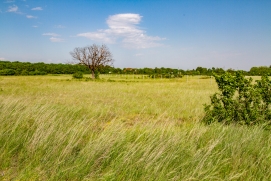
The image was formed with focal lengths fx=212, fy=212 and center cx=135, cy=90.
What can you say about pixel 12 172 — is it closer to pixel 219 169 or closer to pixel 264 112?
pixel 219 169

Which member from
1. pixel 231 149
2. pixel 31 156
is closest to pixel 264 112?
pixel 231 149

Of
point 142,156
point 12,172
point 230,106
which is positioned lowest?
point 12,172

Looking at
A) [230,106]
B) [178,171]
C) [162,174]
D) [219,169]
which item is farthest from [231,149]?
[230,106]

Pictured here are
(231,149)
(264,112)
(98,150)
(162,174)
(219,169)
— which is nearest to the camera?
(162,174)

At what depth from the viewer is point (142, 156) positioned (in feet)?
11.6

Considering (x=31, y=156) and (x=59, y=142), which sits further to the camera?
(x=59, y=142)

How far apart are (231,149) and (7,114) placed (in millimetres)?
5643

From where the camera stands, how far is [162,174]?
3117mm

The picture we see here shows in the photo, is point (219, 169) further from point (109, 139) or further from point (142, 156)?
point (109, 139)

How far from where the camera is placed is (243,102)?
6766 millimetres

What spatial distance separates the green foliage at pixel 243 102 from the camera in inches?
253

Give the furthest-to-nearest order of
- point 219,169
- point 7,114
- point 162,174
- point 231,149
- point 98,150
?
point 7,114, point 231,149, point 98,150, point 219,169, point 162,174

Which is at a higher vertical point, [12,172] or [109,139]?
[109,139]

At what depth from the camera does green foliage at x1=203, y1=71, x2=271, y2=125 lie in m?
6.42
